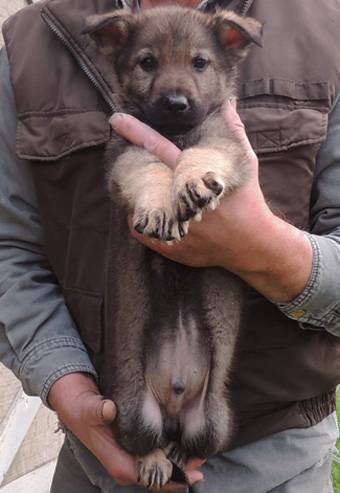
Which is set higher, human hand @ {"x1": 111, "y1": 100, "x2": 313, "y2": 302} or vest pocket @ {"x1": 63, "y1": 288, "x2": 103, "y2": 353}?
human hand @ {"x1": 111, "y1": 100, "x2": 313, "y2": 302}

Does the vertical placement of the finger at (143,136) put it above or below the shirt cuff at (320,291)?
above

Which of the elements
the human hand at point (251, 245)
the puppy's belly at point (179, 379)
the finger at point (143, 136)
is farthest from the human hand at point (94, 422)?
the finger at point (143, 136)

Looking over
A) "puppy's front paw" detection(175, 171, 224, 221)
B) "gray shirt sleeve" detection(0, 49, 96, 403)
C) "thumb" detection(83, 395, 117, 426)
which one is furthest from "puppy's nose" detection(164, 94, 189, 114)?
"thumb" detection(83, 395, 117, 426)

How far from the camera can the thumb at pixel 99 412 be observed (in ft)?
6.53

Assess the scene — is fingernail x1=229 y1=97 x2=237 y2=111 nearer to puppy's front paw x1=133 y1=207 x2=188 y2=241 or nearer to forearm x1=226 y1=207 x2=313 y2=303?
forearm x1=226 y1=207 x2=313 y2=303

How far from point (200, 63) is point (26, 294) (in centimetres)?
118

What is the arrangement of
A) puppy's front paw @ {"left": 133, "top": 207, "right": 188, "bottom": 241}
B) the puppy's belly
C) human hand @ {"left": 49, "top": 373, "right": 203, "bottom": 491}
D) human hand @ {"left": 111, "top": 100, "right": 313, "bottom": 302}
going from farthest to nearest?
the puppy's belly, human hand @ {"left": 49, "top": 373, "right": 203, "bottom": 491}, human hand @ {"left": 111, "top": 100, "right": 313, "bottom": 302}, puppy's front paw @ {"left": 133, "top": 207, "right": 188, "bottom": 241}

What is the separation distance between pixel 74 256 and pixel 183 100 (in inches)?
28.6

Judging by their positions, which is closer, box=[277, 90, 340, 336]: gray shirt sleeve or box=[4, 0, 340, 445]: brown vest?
box=[277, 90, 340, 336]: gray shirt sleeve

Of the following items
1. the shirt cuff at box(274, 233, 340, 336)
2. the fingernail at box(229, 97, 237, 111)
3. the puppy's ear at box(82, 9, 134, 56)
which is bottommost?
the shirt cuff at box(274, 233, 340, 336)

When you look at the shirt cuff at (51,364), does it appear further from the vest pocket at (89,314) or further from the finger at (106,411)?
the finger at (106,411)

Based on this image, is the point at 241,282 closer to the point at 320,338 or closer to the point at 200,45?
the point at 320,338

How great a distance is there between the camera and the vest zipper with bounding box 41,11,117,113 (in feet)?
7.51

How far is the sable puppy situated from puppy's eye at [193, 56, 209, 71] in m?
0.01
